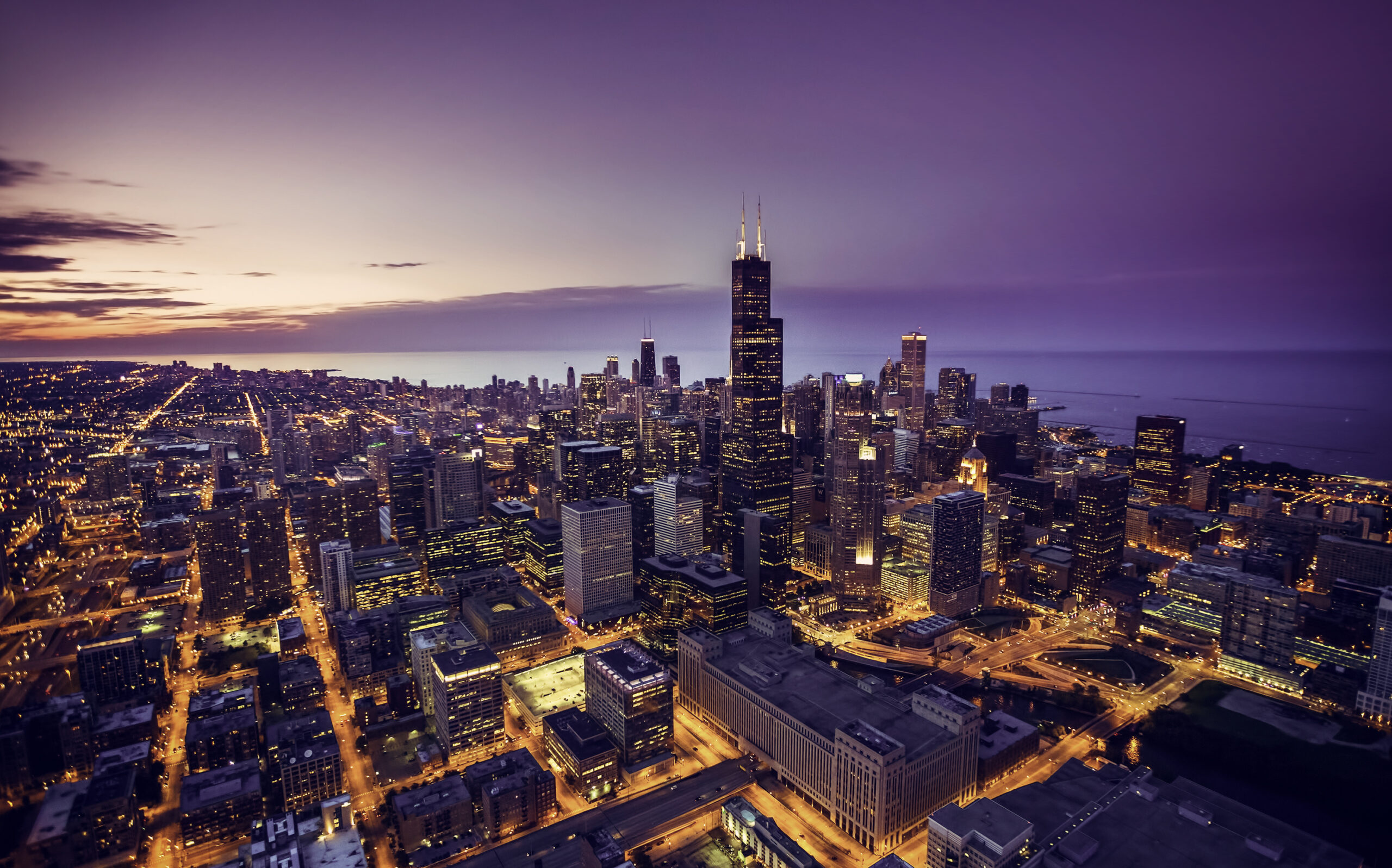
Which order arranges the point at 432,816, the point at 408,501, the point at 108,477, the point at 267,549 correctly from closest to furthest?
the point at 432,816, the point at 267,549, the point at 408,501, the point at 108,477

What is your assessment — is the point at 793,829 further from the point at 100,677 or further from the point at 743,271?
the point at 743,271

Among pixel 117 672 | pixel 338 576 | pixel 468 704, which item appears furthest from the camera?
pixel 338 576

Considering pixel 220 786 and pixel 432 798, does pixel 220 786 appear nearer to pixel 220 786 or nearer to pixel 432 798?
pixel 220 786

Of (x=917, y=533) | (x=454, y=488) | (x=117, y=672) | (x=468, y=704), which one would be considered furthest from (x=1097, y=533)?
(x=117, y=672)

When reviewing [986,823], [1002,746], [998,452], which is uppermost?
[998,452]

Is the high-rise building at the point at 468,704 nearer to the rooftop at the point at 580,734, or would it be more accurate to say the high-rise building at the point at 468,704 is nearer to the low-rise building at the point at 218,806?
the rooftop at the point at 580,734

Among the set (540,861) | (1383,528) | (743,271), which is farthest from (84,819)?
(1383,528)

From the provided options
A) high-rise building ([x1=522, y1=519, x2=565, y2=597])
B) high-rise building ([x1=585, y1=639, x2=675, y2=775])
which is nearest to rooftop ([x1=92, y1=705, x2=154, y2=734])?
high-rise building ([x1=585, y1=639, x2=675, y2=775])
